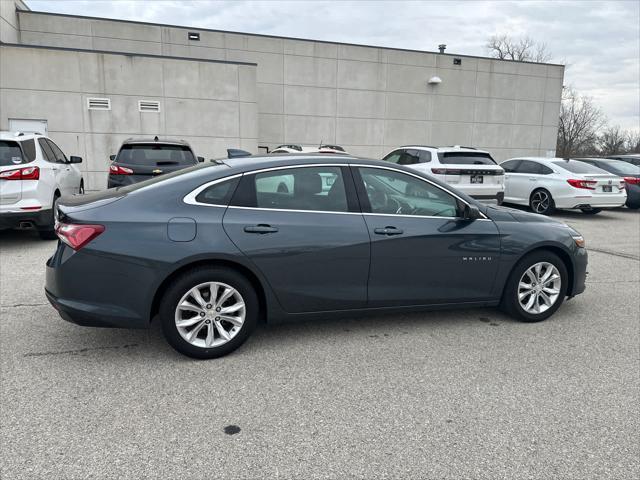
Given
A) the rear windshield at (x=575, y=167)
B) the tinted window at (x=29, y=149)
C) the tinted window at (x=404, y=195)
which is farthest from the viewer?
the rear windshield at (x=575, y=167)

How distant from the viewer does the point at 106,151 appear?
625 inches

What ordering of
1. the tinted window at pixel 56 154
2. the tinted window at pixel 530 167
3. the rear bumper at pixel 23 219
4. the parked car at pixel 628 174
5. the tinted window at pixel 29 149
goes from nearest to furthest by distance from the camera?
the rear bumper at pixel 23 219 → the tinted window at pixel 29 149 → the tinted window at pixel 56 154 → the tinted window at pixel 530 167 → the parked car at pixel 628 174

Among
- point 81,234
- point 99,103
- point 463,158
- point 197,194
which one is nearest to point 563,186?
point 463,158

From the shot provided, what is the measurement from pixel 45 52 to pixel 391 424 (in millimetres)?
16522

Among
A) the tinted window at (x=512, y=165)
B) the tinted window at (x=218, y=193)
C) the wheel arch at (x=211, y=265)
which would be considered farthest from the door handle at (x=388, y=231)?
the tinted window at (x=512, y=165)

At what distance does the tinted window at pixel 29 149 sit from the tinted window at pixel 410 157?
23.9 ft

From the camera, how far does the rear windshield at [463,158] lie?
10.5 meters

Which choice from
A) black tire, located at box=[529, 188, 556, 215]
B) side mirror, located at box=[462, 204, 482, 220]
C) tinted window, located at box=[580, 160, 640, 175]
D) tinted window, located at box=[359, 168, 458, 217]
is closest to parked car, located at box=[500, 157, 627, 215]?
black tire, located at box=[529, 188, 556, 215]

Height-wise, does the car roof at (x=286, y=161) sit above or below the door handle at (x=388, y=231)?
above

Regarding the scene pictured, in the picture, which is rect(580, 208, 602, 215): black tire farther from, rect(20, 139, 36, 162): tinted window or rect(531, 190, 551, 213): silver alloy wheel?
rect(20, 139, 36, 162): tinted window

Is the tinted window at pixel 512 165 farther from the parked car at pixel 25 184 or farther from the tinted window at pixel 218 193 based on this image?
the tinted window at pixel 218 193

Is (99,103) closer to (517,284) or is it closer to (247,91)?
(247,91)

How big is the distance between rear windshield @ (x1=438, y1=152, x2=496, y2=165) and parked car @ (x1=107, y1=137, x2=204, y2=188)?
5.21 metres

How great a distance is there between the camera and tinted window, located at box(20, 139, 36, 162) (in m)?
7.06
